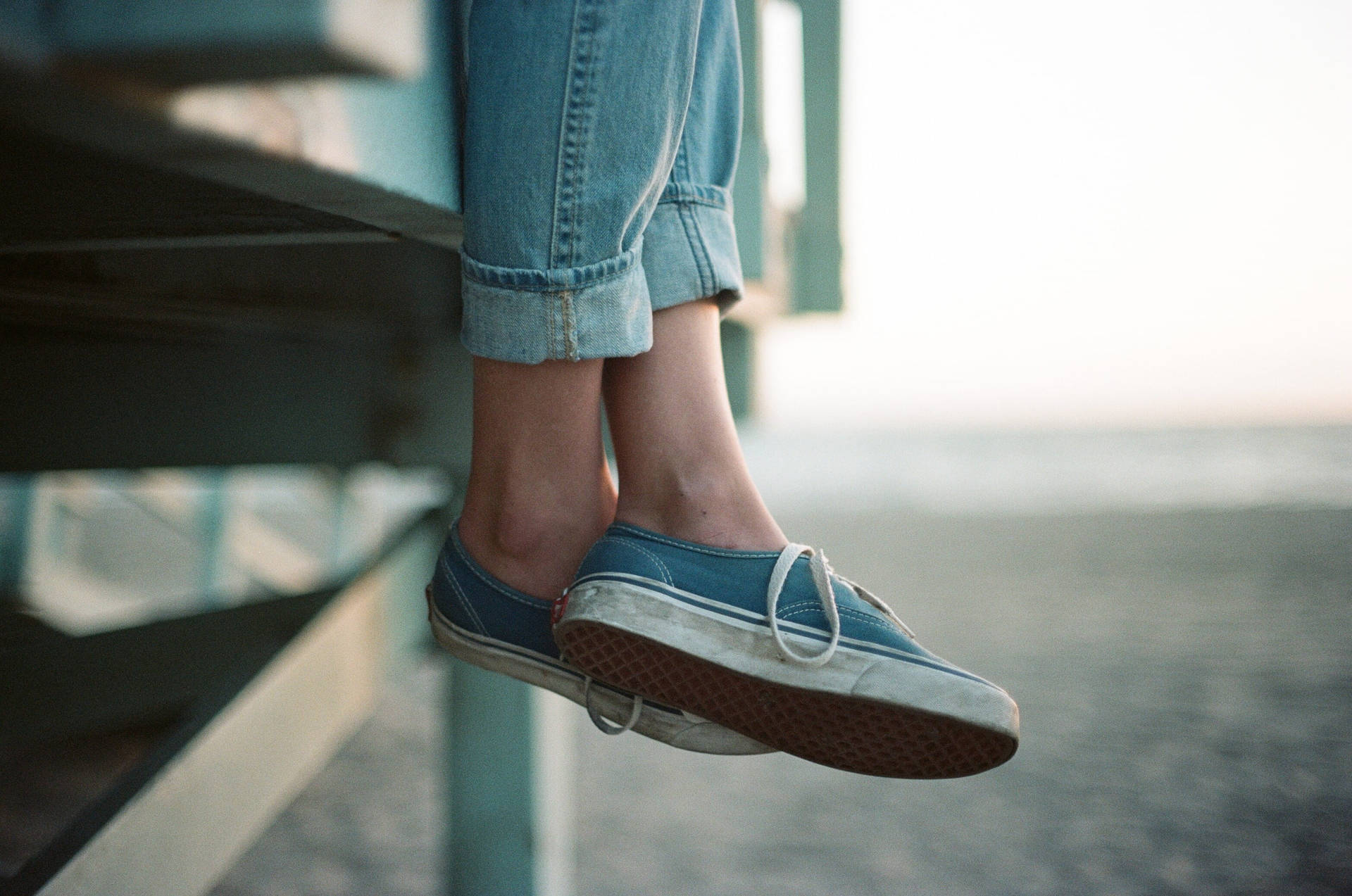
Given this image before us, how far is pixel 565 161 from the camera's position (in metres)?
0.63

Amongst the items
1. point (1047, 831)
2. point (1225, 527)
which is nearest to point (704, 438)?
point (1047, 831)

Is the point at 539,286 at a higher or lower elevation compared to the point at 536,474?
higher

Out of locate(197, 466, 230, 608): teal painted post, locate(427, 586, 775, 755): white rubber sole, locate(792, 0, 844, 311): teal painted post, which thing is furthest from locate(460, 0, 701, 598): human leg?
locate(197, 466, 230, 608): teal painted post

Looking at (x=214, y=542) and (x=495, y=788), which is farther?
(x=214, y=542)

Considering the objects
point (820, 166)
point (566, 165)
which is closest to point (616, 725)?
point (566, 165)

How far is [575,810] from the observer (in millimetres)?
2852

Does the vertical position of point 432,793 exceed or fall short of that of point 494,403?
it falls short

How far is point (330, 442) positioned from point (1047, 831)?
6.94 feet

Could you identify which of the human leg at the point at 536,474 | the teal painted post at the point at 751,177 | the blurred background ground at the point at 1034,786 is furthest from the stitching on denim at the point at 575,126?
the blurred background ground at the point at 1034,786

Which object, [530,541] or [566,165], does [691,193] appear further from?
[530,541]

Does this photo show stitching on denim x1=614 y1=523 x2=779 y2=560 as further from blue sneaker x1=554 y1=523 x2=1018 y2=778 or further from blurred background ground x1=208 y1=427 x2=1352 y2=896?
blurred background ground x1=208 y1=427 x2=1352 y2=896

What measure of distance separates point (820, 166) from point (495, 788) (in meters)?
1.25

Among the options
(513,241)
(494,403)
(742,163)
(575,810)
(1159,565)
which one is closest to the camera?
(513,241)

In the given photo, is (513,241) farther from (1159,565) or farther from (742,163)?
(1159,565)
